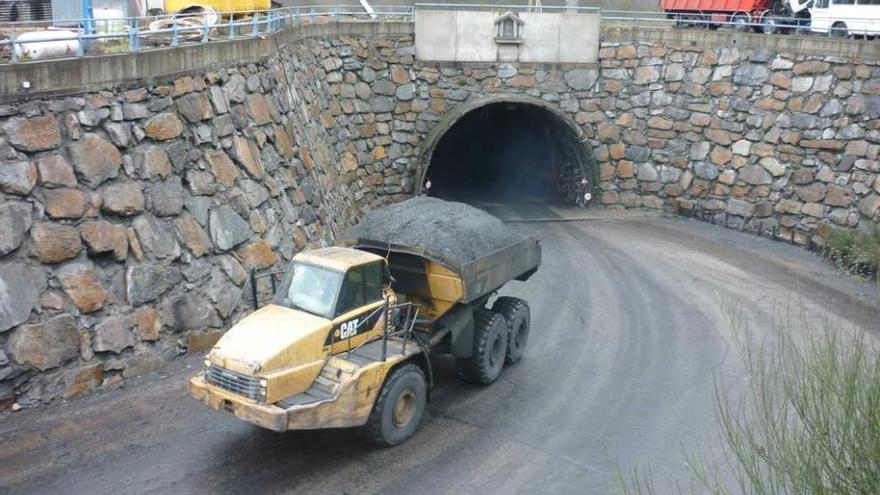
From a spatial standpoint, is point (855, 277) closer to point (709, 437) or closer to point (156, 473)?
point (709, 437)

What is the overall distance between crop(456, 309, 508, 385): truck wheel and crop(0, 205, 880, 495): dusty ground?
0.26m

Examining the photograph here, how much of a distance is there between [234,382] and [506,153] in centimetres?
2465

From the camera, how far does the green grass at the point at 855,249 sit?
20.5 m

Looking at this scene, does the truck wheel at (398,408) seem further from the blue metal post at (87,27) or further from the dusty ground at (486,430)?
the blue metal post at (87,27)

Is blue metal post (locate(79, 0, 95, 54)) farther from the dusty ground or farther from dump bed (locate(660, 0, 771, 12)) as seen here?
dump bed (locate(660, 0, 771, 12))

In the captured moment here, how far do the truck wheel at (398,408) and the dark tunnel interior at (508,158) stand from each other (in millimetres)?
16624

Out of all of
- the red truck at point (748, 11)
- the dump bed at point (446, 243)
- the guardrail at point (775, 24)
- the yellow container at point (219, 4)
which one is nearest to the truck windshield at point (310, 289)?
the dump bed at point (446, 243)

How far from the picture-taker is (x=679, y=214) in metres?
26.5

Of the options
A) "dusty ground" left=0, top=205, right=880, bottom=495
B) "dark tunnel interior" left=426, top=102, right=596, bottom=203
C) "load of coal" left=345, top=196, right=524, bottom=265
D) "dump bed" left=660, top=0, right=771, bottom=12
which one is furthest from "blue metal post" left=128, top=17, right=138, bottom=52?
"dump bed" left=660, top=0, right=771, bottom=12

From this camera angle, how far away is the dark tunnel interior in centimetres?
2827

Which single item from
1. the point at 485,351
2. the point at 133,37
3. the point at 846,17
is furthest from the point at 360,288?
the point at 846,17

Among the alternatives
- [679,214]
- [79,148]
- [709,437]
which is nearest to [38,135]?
[79,148]

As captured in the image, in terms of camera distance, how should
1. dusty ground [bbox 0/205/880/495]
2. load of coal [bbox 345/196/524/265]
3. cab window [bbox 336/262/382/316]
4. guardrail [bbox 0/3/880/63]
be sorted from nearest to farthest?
dusty ground [bbox 0/205/880/495] → cab window [bbox 336/262/382/316] → load of coal [bbox 345/196/524/265] → guardrail [bbox 0/3/880/63]

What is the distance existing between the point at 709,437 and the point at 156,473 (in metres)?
7.43
